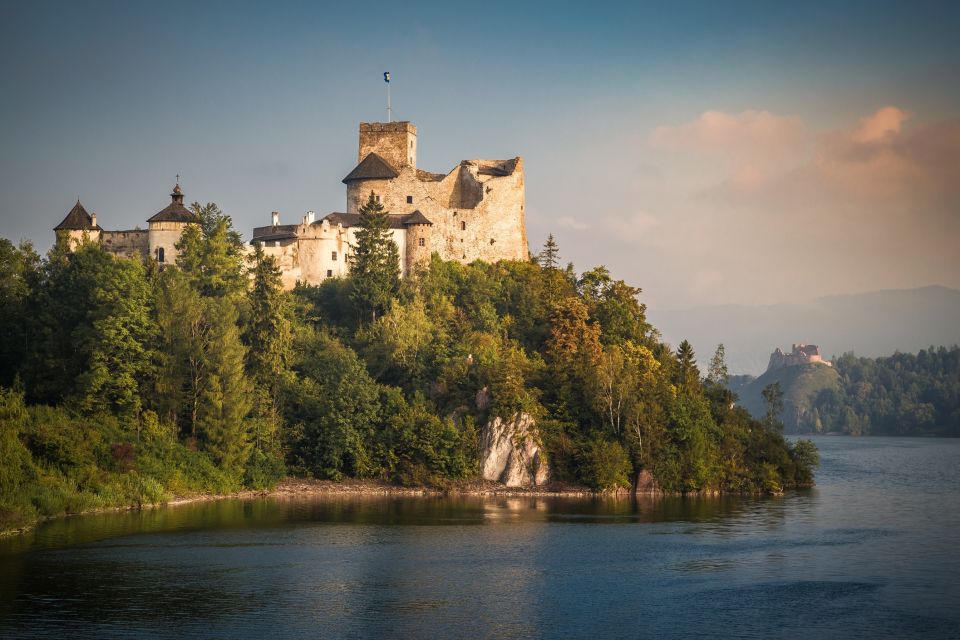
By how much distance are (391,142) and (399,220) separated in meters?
8.59

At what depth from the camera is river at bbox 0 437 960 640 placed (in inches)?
1469

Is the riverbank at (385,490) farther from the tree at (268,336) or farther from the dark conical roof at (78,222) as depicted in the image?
the dark conical roof at (78,222)

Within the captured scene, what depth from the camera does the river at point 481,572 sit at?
3731 centimetres

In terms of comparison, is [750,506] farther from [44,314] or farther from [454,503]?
[44,314]

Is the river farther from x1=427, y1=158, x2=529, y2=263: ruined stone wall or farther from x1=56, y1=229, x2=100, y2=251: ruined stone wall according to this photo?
x1=427, y1=158, x2=529, y2=263: ruined stone wall

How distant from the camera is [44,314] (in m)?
67.6

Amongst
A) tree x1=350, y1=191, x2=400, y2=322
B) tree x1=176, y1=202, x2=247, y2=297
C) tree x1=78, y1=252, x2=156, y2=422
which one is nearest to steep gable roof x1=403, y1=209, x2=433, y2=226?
tree x1=350, y1=191, x2=400, y2=322

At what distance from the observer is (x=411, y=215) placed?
285ft

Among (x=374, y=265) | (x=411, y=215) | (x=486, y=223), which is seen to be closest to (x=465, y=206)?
(x=486, y=223)

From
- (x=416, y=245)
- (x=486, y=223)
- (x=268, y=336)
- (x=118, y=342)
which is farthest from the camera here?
(x=486, y=223)

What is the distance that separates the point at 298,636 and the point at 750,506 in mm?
39214

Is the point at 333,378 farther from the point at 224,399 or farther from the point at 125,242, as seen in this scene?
the point at 125,242

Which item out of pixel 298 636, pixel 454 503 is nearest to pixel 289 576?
pixel 298 636

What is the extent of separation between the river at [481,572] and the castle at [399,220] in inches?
908
